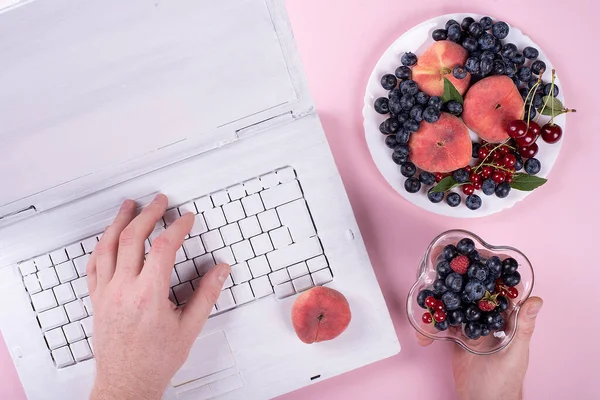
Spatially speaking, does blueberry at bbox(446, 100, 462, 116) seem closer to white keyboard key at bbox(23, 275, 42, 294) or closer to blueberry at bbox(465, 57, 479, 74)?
blueberry at bbox(465, 57, 479, 74)

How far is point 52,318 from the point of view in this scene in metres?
0.85

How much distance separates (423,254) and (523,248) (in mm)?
211

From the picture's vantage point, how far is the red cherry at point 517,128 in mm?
827

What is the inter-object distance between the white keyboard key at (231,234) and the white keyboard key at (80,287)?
26 centimetres

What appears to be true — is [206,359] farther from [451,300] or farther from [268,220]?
[451,300]

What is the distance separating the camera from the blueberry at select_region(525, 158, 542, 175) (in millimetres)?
889

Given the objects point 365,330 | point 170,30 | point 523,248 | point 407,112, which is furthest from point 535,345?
point 170,30

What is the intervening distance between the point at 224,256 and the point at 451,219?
46cm

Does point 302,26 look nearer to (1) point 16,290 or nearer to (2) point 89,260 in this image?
(2) point 89,260

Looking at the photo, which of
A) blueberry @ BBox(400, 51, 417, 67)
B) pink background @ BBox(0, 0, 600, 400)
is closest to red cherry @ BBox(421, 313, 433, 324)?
pink background @ BBox(0, 0, 600, 400)

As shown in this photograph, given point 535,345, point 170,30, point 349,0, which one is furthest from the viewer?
point 535,345

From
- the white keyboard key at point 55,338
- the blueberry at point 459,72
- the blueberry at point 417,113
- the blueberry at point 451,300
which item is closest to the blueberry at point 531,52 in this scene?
the blueberry at point 459,72

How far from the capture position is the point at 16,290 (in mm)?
841

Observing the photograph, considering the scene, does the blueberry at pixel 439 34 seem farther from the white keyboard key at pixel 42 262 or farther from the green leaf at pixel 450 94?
the white keyboard key at pixel 42 262
